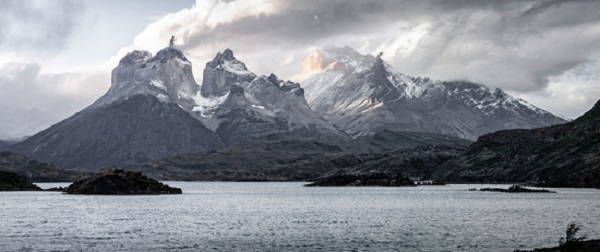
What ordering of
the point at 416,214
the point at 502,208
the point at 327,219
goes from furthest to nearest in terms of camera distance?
1. the point at 502,208
2. the point at 416,214
3. the point at 327,219

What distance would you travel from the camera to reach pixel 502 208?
189m

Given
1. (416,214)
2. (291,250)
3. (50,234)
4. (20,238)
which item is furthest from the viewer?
(416,214)

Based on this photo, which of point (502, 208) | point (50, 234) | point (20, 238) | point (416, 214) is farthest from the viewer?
point (502, 208)

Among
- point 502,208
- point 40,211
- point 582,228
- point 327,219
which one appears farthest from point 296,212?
point 582,228

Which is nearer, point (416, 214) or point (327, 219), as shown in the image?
point (327, 219)

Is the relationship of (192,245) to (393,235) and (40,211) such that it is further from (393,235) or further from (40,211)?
(40,211)

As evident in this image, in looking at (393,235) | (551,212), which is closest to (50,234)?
(393,235)

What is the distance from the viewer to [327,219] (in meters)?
162

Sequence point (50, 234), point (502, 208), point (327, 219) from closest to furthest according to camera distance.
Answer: point (50, 234), point (327, 219), point (502, 208)

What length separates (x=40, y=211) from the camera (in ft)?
637

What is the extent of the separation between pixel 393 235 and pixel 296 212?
7233 cm

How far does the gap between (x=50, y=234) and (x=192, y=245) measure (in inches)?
1293

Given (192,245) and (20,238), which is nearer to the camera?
(192,245)

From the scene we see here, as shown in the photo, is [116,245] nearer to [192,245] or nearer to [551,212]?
[192,245]
